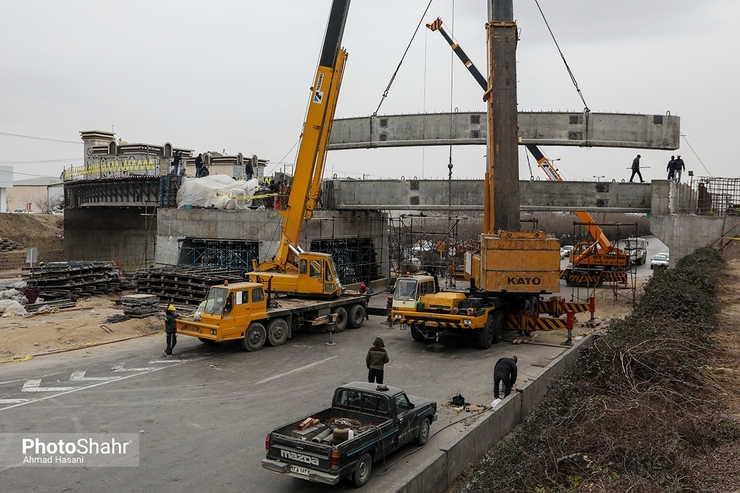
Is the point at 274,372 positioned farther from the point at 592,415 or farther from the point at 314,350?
the point at 592,415

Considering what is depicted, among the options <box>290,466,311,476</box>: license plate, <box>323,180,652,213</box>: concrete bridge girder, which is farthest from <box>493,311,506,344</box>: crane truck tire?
<box>323,180,652,213</box>: concrete bridge girder

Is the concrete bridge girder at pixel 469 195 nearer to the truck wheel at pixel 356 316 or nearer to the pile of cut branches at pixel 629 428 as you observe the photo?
the truck wheel at pixel 356 316

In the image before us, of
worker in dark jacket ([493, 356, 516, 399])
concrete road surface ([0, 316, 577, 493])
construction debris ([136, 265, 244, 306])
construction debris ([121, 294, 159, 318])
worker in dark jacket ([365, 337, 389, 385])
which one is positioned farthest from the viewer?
construction debris ([136, 265, 244, 306])

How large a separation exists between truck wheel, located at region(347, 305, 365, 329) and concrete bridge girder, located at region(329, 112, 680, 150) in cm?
1345

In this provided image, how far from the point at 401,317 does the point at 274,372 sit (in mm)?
4743

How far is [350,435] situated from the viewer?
8.91 metres

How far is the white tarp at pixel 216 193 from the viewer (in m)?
32.2

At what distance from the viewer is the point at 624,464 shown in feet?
24.2

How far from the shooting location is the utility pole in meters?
19.5

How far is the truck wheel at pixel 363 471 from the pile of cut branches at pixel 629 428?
142cm

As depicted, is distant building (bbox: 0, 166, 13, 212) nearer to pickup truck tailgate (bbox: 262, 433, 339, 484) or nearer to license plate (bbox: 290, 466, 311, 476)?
pickup truck tailgate (bbox: 262, 433, 339, 484)

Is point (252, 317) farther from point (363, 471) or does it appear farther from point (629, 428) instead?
point (629, 428)

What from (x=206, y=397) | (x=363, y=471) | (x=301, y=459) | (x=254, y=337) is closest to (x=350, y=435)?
(x=363, y=471)

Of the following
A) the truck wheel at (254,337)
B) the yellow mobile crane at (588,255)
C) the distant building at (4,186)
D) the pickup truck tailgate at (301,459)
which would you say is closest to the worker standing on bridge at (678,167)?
the yellow mobile crane at (588,255)
